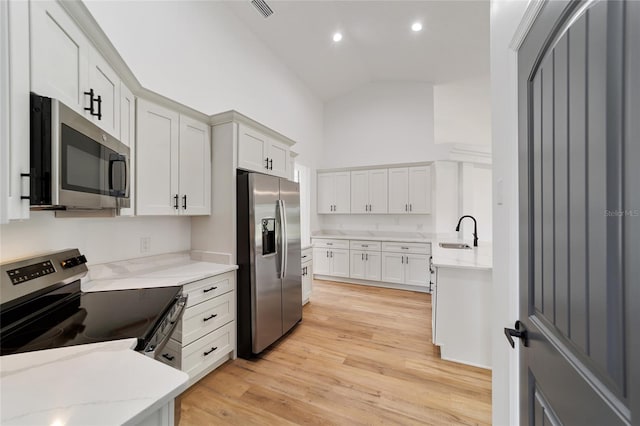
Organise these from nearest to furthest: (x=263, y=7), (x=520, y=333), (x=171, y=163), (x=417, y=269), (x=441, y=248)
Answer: (x=520, y=333) < (x=171, y=163) < (x=263, y=7) < (x=441, y=248) < (x=417, y=269)

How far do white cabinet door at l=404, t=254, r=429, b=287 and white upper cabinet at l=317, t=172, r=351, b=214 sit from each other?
1.55m

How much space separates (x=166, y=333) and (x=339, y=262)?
12.6 feet

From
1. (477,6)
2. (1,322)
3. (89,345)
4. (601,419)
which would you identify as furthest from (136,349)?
(477,6)

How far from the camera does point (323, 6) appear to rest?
3.27 m

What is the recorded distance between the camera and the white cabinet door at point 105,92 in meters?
1.31

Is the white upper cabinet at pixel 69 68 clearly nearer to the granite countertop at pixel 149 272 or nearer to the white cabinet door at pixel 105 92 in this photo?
the white cabinet door at pixel 105 92

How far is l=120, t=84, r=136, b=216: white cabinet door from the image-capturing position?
165 centimetres

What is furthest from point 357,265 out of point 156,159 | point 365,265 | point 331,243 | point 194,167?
point 156,159

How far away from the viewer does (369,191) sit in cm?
511

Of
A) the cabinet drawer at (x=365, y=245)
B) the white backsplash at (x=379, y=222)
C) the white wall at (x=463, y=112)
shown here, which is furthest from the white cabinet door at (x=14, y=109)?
A: the white wall at (x=463, y=112)

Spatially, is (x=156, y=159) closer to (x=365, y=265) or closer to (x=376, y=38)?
(x=376, y=38)

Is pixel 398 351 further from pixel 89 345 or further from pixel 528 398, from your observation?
pixel 89 345

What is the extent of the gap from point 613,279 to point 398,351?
2.41 m

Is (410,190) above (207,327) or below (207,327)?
above
